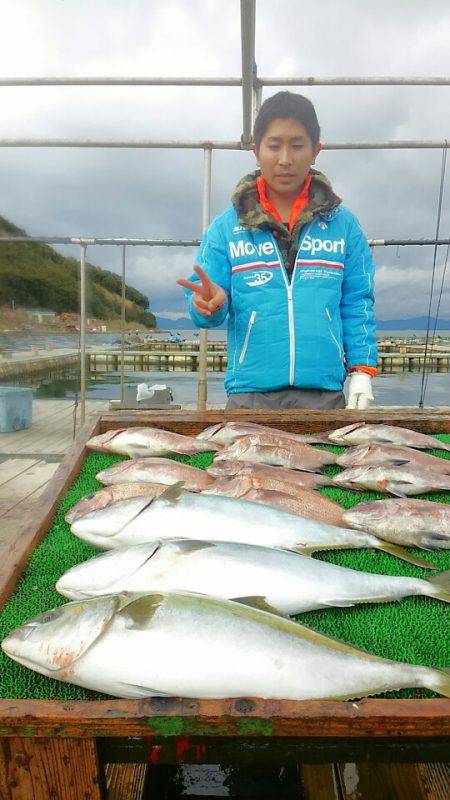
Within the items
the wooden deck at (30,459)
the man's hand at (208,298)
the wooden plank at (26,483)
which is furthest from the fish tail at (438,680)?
the wooden plank at (26,483)

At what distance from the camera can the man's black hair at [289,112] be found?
3.27 meters

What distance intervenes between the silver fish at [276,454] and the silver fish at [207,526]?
0.56 metres

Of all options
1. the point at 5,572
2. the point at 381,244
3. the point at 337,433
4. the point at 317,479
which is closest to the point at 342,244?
the point at 337,433

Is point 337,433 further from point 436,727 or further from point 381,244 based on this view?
point 381,244

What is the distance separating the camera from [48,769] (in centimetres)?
111

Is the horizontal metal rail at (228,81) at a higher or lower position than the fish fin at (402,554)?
higher

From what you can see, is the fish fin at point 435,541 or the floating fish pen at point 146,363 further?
the floating fish pen at point 146,363

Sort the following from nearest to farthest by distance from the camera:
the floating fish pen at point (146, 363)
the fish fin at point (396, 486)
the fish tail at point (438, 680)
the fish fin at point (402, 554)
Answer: the fish tail at point (438, 680) < the fish fin at point (402, 554) < the fish fin at point (396, 486) < the floating fish pen at point (146, 363)

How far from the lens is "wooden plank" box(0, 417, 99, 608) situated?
5.24ft

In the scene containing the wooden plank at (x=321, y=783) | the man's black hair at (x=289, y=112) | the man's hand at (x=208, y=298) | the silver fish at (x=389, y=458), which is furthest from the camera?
the man's black hair at (x=289, y=112)

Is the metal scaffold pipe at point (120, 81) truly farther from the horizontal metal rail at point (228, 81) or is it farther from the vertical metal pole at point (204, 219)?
the vertical metal pole at point (204, 219)

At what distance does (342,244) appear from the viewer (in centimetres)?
363

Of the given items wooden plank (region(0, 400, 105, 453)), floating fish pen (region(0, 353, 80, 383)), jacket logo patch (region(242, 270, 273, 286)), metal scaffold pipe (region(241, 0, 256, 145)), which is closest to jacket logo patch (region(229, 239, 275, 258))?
jacket logo patch (region(242, 270, 273, 286))

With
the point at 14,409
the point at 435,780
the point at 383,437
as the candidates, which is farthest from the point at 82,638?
the point at 14,409
